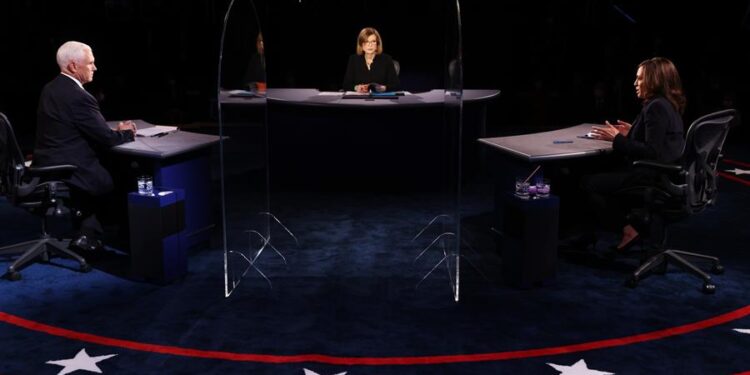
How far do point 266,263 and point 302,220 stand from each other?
3.96 ft

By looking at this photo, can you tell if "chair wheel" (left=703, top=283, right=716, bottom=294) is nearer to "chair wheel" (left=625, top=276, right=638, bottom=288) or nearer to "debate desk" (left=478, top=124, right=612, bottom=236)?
"chair wheel" (left=625, top=276, right=638, bottom=288)

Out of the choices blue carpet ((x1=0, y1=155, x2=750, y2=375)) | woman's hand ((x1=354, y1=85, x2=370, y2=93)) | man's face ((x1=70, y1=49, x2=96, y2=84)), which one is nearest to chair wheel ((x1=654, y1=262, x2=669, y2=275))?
blue carpet ((x1=0, y1=155, x2=750, y2=375))

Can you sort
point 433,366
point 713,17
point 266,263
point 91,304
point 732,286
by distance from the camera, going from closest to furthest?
point 433,366 < point 91,304 < point 732,286 < point 266,263 < point 713,17

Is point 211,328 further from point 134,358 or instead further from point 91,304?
point 91,304

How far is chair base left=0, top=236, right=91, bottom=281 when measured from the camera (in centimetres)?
502

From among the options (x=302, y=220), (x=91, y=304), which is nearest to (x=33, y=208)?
(x=91, y=304)

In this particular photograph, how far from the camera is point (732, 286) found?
16.2ft

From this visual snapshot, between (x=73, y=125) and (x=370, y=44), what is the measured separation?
3.46 meters

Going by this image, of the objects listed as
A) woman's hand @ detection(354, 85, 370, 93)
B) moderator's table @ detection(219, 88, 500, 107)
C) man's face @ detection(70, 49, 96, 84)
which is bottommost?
moderator's table @ detection(219, 88, 500, 107)

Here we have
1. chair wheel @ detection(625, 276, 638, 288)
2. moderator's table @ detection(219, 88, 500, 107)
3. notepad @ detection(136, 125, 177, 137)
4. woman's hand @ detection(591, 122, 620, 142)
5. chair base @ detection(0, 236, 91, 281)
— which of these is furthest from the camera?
moderator's table @ detection(219, 88, 500, 107)

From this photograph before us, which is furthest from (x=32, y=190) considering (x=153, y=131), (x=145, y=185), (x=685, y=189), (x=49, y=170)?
(x=685, y=189)

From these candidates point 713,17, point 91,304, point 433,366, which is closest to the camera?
point 433,366

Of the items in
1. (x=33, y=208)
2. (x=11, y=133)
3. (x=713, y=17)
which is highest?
(x=713, y=17)

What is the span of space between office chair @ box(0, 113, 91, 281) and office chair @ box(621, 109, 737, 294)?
3513 mm
